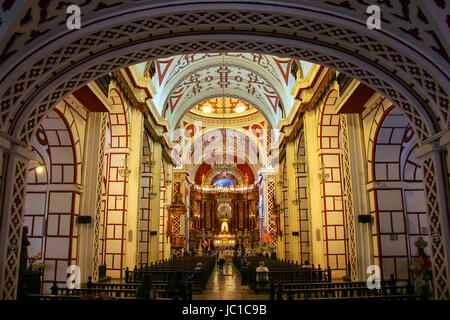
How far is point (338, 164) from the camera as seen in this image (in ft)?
45.1

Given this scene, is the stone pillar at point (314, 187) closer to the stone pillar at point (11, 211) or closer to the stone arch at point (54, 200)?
the stone arch at point (54, 200)

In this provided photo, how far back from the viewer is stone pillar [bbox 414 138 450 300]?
235 inches

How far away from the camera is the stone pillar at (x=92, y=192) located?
9.84m

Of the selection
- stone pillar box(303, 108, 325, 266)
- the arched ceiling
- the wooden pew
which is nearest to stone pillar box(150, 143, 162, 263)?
the arched ceiling

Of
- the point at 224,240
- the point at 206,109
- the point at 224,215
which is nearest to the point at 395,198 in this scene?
the point at 206,109

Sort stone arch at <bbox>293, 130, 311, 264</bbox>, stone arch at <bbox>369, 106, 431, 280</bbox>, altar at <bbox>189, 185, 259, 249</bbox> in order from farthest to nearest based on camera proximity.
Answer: altar at <bbox>189, 185, 259, 249</bbox> → stone arch at <bbox>293, 130, 311, 264</bbox> → stone arch at <bbox>369, 106, 431, 280</bbox>

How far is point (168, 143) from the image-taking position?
2106 cm

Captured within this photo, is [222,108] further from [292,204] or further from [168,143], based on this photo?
[292,204]

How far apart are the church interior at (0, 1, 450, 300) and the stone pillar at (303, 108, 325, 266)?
53 mm

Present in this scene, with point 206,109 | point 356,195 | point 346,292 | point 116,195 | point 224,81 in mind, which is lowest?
point 346,292

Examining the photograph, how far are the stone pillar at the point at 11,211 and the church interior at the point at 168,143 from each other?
0.09 ft

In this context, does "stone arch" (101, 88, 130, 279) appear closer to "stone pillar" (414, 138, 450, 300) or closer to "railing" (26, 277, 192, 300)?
"railing" (26, 277, 192, 300)

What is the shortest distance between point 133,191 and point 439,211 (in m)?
10.3
